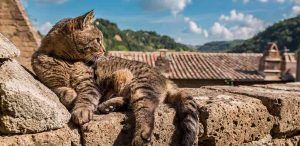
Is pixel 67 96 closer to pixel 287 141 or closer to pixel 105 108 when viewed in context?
pixel 105 108

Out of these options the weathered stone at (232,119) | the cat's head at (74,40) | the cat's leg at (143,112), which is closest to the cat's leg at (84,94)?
the cat's head at (74,40)

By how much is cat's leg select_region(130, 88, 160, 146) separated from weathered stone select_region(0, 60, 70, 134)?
442 millimetres

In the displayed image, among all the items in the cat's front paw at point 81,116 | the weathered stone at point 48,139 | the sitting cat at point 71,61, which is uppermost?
the sitting cat at point 71,61

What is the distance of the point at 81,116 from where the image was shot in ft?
7.69

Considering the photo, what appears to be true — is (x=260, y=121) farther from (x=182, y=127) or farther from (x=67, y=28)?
(x=67, y=28)

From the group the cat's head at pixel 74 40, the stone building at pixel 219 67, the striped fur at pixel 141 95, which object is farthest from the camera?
the stone building at pixel 219 67

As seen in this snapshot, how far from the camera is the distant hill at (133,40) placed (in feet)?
108

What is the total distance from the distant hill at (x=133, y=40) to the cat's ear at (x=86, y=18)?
2520cm

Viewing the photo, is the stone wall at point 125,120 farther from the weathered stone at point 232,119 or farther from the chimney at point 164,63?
the chimney at point 164,63

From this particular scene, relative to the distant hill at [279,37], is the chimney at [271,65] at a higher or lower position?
lower

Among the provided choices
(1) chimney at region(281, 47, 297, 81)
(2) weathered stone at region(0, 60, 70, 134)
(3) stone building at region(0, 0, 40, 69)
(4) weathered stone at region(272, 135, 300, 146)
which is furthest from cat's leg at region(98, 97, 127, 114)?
(1) chimney at region(281, 47, 297, 81)

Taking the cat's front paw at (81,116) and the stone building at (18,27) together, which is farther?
the stone building at (18,27)

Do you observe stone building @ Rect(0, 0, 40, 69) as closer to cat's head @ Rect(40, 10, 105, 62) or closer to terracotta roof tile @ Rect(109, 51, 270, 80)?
cat's head @ Rect(40, 10, 105, 62)

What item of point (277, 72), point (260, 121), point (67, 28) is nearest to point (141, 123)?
point (260, 121)
